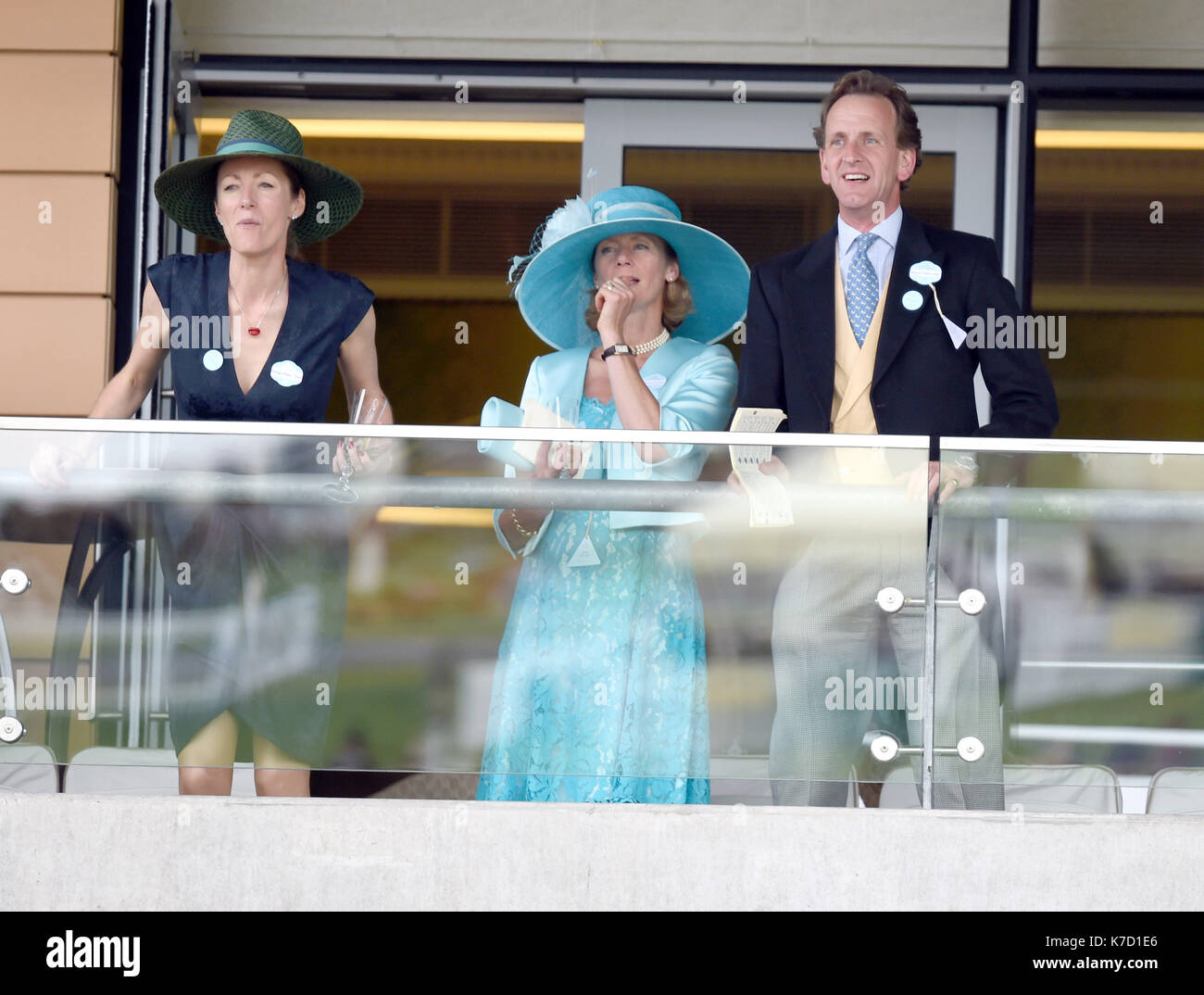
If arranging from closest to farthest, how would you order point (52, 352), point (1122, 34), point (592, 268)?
point (592, 268) → point (52, 352) → point (1122, 34)

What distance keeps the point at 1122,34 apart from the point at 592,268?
2.52 metres

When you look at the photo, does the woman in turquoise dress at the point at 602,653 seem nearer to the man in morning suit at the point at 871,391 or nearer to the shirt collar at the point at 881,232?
the man in morning suit at the point at 871,391

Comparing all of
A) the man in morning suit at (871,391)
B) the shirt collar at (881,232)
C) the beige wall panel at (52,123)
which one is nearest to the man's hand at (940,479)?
the man in morning suit at (871,391)

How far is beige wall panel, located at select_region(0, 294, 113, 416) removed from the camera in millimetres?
5090

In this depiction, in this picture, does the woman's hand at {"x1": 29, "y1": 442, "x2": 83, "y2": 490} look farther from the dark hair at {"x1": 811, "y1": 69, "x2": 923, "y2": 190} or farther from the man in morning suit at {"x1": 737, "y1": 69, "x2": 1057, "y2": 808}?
the dark hair at {"x1": 811, "y1": 69, "x2": 923, "y2": 190}

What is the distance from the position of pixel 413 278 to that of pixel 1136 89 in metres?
2.42

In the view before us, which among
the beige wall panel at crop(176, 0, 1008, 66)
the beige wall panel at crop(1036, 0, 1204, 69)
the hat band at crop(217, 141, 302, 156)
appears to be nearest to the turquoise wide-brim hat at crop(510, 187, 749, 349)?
the hat band at crop(217, 141, 302, 156)

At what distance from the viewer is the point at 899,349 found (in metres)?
3.28

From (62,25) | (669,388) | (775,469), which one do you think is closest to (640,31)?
(62,25)

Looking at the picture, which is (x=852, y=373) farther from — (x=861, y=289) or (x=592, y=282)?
(x=592, y=282)

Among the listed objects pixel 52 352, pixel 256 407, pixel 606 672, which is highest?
pixel 52 352

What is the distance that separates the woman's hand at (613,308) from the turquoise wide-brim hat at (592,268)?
0.48ft

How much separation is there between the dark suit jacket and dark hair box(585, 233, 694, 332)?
0.22m
